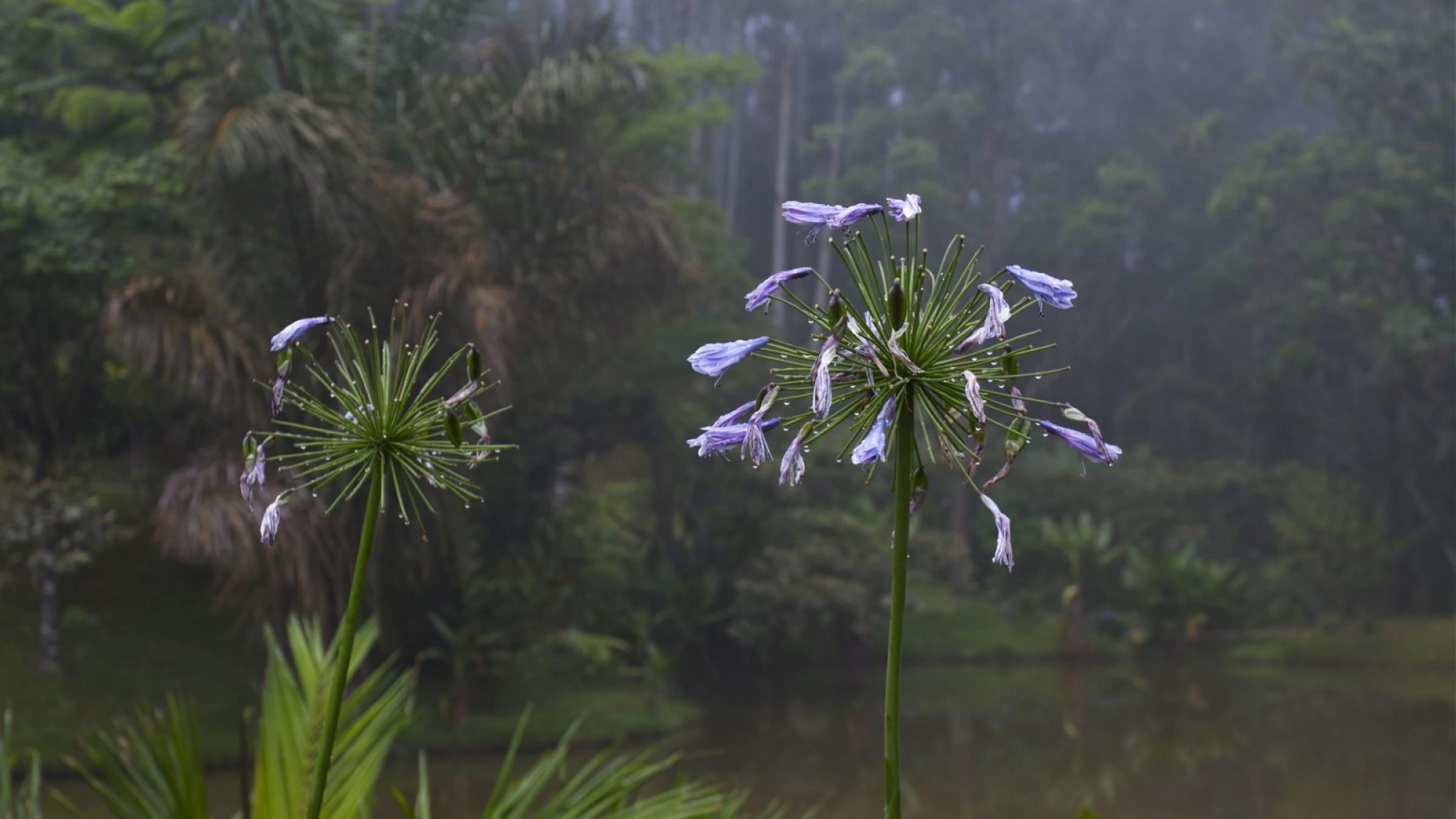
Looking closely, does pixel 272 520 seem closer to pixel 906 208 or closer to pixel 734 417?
pixel 734 417

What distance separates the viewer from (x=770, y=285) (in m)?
1.23

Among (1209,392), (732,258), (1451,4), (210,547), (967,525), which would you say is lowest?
(967,525)

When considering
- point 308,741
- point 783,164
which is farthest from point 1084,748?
point 783,164

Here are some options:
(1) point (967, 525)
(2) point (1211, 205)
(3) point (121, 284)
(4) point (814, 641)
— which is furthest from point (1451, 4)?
(3) point (121, 284)

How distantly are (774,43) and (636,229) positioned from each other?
15.8 metres

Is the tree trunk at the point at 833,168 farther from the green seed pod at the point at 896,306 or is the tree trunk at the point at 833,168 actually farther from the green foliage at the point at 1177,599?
the green seed pod at the point at 896,306

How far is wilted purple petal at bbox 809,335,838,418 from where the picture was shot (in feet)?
3.61

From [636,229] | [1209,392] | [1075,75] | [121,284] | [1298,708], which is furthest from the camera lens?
[1075,75]

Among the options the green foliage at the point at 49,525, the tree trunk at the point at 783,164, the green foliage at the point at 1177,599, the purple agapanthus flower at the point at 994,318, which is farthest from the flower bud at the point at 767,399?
the tree trunk at the point at 783,164

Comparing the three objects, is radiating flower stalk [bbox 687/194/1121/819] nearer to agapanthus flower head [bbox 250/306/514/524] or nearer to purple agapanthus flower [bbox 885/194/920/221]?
purple agapanthus flower [bbox 885/194/920/221]

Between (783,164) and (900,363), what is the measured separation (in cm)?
2109

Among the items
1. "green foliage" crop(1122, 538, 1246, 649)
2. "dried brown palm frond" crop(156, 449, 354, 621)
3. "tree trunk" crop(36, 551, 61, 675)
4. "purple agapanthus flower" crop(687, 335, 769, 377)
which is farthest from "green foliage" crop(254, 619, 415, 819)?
"green foliage" crop(1122, 538, 1246, 649)

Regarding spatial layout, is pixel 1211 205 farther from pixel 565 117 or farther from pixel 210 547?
pixel 210 547

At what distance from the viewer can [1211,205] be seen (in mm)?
18438
